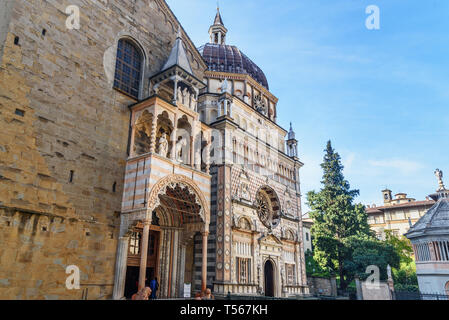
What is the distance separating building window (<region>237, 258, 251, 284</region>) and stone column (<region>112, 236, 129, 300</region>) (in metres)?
8.15

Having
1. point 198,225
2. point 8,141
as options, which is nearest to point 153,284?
point 198,225

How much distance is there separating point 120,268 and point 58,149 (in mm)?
5756

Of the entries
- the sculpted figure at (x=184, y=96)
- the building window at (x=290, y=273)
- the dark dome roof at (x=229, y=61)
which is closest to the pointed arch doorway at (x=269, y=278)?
the building window at (x=290, y=273)

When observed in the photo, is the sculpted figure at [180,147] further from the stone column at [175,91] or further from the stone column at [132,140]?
the stone column at [132,140]

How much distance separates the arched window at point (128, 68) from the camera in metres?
16.9

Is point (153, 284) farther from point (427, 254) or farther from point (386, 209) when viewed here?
point (386, 209)

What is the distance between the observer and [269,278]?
2355cm

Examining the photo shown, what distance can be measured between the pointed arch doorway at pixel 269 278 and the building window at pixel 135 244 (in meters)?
10.9

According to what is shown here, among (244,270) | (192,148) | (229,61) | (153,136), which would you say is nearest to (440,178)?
(244,270)

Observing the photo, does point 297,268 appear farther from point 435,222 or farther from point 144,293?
point 144,293

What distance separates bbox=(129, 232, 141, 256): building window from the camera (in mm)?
16016

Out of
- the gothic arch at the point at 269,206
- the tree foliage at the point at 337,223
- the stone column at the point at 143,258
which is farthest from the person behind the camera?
the tree foliage at the point at 337,223
